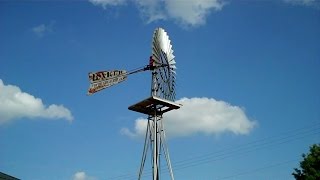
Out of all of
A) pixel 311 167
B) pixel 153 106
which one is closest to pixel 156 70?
pixel 153 106

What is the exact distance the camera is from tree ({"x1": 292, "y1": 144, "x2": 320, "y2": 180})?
46844mm

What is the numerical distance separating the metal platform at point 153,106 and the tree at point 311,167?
17592 mm

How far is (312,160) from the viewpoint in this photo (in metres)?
47.7

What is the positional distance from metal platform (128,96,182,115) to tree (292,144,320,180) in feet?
57.7

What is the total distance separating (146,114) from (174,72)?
4.78m

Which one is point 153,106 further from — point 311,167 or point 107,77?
point 311,167

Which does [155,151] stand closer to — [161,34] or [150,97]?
[150,97]

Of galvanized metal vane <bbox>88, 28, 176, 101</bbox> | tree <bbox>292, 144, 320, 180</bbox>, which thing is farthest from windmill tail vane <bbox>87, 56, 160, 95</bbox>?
tree <bbox>292, 144, 320, 180</bbox>

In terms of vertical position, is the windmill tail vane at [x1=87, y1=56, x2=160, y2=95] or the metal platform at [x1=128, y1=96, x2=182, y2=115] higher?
the windmill tail vane at [x1=87, y1=56, x2=160, y2=95]

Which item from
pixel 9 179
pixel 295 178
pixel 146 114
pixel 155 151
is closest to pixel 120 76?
pixel 146 114

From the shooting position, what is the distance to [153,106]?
39.0m

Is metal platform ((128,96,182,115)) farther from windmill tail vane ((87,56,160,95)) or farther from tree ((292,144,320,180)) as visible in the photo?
tree ((292,144,320,180))

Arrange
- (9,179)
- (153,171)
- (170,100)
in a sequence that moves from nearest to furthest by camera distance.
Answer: (153,171) < (170,100) < (9,179)

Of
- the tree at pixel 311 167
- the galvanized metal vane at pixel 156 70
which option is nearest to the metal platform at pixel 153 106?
the galvanized metal vane at pixel 156 70
